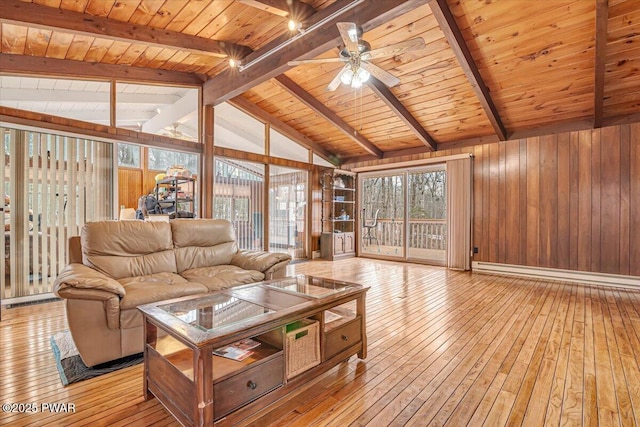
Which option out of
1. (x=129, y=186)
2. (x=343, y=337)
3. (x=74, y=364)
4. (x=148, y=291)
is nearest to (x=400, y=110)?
(x=343, y=337)

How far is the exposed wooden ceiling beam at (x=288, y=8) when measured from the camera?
295 centimetres

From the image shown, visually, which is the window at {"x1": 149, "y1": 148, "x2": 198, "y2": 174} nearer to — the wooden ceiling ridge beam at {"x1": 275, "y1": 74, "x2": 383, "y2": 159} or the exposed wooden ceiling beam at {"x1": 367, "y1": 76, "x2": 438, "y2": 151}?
the wooden ceiling ridge beam at {"x1": 275, "y1": 74, "x2": 383, "y2": 159}

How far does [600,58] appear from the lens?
3344 millimetres

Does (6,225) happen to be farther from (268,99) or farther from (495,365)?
(495,365)

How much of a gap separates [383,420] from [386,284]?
2.98 metres

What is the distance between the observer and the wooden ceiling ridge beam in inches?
196

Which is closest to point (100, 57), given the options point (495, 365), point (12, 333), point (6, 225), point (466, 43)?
point (6, 225)

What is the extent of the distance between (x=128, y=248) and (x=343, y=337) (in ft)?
6.86

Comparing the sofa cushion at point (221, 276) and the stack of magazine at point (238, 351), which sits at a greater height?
the sofa cushion at point (221, 276)

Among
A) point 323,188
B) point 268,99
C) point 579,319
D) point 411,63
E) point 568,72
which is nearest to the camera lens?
point 579,319

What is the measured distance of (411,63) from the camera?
4.13 meters

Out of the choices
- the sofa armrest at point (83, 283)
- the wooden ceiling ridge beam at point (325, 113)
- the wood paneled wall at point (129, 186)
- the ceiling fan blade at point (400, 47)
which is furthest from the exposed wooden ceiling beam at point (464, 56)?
the wood paneled wall at point (129, 186)

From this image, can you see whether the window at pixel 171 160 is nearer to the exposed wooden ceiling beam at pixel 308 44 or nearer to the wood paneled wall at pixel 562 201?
the exposed wooden ceiling beam at pixel 308 44

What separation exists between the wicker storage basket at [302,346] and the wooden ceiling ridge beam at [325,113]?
4184 millimetres
